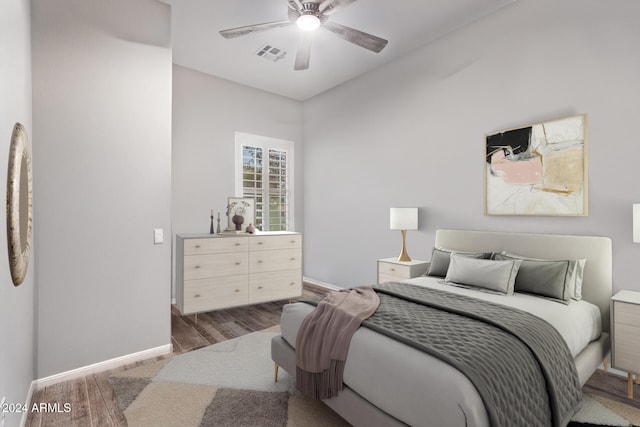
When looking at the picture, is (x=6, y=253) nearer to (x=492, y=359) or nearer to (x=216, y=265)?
(x=216, y=265)

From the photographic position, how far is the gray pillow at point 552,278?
2.40 m

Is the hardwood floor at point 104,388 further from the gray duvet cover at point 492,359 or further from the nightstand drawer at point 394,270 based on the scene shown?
the gray duvet cover at point 492,359

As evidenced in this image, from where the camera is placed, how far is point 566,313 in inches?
84.8

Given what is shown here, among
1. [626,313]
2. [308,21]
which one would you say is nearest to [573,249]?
[626,313]

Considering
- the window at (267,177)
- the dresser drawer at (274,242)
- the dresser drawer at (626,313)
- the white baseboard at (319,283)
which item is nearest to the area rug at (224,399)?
the dresser drawer at (626,313)

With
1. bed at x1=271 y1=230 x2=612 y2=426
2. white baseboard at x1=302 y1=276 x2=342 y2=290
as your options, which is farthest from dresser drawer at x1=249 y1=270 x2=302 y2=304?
bed at x1=271 y1=230 x2=612 y2=426

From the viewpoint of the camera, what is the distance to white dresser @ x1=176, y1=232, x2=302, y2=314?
3559 mm

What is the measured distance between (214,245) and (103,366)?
1.49 meters

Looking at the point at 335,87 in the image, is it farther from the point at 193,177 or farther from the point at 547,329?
the point at 547,329

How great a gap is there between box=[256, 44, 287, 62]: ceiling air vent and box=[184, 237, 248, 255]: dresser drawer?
227cm

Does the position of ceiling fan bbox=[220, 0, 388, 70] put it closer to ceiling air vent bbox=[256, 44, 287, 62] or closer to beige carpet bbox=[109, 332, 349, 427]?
ceiling air vent bbox=[256, 44, 287, 62]

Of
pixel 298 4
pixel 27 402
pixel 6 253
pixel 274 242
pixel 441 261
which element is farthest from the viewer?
pixel 274 242

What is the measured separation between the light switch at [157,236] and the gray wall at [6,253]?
2.69 ft

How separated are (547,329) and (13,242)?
288 centimetres
